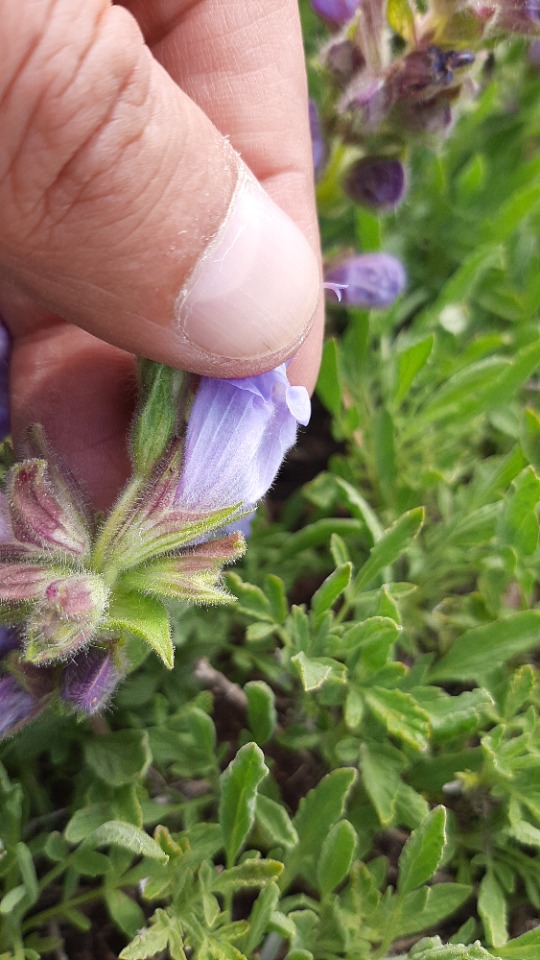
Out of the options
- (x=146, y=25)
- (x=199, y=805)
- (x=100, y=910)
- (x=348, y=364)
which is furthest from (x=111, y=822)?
(x=146, y=25)

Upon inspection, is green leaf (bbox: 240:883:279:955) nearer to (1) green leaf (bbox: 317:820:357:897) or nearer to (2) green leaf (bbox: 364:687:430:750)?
(1) green leaf (bbox: 317:820:357:897)

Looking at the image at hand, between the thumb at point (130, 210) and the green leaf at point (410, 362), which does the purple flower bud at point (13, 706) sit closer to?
the thumb at point (130, 210)

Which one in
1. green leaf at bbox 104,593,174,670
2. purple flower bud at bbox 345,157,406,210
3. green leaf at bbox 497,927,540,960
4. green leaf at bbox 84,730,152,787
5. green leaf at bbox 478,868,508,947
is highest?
green leaf at bbox 104,593,174,670

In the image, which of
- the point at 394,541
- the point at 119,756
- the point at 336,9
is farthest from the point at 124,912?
the point at 336,9

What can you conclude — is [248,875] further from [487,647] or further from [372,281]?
[372,281]

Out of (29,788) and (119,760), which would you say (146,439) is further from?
(29,788)

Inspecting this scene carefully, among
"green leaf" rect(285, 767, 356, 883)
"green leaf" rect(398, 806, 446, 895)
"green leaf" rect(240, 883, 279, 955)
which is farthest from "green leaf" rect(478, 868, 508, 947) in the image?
"green leaf" rect(240, 883, 279, 955)
